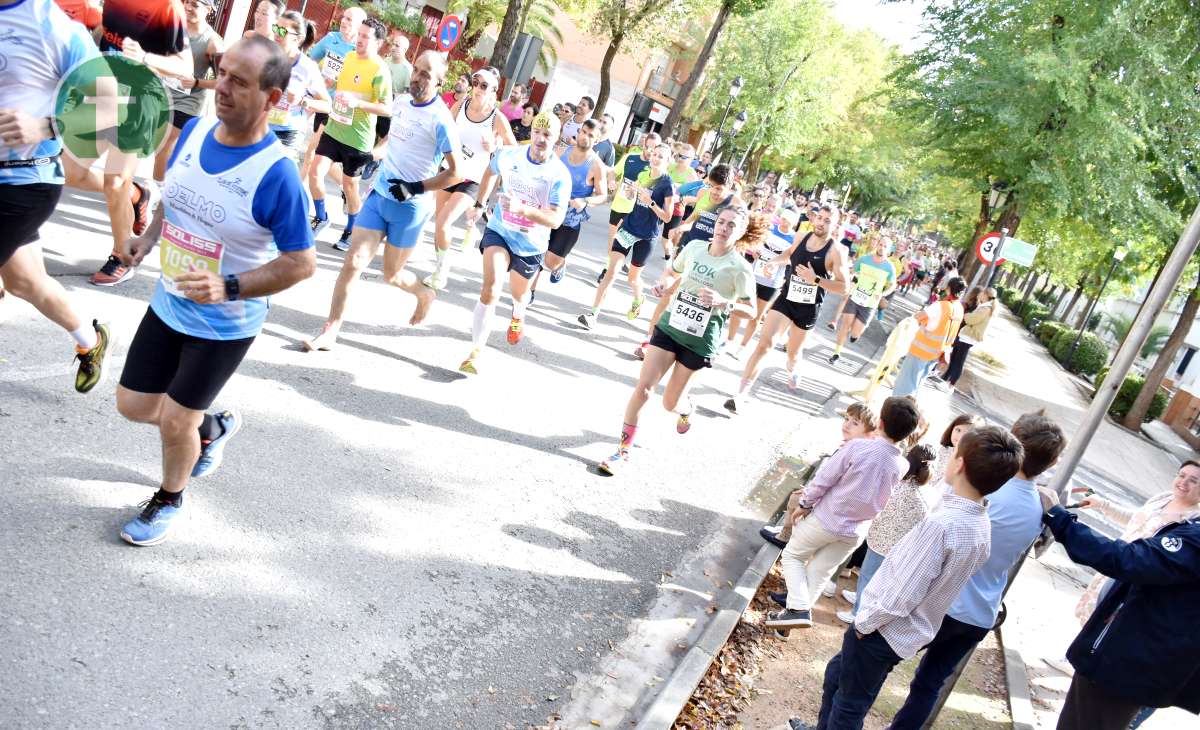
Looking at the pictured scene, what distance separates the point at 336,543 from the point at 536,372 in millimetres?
4004

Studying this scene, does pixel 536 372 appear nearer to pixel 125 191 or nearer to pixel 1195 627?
pixel 125 191

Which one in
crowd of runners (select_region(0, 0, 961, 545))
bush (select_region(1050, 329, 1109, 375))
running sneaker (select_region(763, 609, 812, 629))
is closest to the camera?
crowd of runners (select_region(0, 0, 961, 545))

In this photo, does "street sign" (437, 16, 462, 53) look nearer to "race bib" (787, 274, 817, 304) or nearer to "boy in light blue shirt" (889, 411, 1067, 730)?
"race bib" (787, 274, 817, 304)

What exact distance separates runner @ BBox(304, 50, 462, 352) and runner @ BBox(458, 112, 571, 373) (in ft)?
1.72

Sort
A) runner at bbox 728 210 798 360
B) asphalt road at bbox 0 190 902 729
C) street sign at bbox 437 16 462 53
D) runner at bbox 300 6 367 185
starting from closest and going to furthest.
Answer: asphalt road at bbox 0 190 902 729 → runner at bbox 300 6 367 185 → runner at bbox 728 210 798 360 → street sign at bbox 437 16 462 53

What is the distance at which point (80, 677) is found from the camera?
3109 millimetres

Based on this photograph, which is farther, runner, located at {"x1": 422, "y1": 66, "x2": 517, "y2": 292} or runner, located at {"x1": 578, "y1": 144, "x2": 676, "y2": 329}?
runner, located at {"x1": 578, "y1": 144, "x2": 676, "y2": 329}

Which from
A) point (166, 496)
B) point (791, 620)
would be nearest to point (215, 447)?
point (166, 496)

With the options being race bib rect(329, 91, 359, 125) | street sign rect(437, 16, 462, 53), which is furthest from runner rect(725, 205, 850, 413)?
street sign rect(437, 16, 462, 53)

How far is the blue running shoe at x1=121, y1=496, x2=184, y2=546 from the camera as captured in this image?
3869mm

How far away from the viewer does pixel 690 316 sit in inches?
261

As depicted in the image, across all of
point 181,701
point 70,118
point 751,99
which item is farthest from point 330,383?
point 751,99

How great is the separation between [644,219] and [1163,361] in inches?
693

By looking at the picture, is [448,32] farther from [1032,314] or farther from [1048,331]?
[1032,314]
